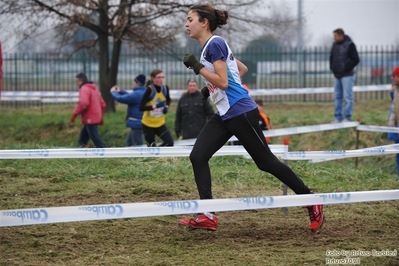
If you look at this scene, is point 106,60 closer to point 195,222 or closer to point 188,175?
point 188,175

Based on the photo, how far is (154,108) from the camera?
42.5ft

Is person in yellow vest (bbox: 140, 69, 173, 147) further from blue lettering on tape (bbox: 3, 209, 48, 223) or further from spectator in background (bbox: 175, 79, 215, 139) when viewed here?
blue lettering on tape (bbox: 3, 209, 48, 223)

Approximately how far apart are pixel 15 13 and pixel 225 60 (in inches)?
565

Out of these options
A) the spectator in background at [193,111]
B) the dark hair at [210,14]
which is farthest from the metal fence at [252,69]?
the dark hair at [210,14]

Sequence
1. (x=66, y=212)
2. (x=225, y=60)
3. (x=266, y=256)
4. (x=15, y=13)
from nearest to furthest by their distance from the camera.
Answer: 1. (x=66, y=212)
2. (x=266, y=256)
3. (x=225, y=60)
4. (x=15, y=13)

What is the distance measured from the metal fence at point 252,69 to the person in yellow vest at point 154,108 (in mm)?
11960

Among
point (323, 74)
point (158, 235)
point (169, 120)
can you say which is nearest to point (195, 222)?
point (158, 235)

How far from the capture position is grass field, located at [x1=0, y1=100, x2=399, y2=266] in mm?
5387

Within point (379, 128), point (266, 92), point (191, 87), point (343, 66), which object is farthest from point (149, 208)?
point (266, 92)

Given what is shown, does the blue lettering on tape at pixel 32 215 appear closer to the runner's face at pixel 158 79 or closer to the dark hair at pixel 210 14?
the dark hair at pixel 210 14

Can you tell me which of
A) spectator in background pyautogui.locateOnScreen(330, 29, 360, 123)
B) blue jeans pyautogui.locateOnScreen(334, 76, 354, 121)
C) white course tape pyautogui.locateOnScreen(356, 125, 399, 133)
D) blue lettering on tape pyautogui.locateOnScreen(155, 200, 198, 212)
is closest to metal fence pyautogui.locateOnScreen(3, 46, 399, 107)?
blue jeans pyautogui.locateOnScreen(334, 76, 354, 121)

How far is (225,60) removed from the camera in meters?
5.96

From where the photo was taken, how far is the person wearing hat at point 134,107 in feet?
46.2

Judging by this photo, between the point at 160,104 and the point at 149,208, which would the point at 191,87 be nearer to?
the point at 160,104
